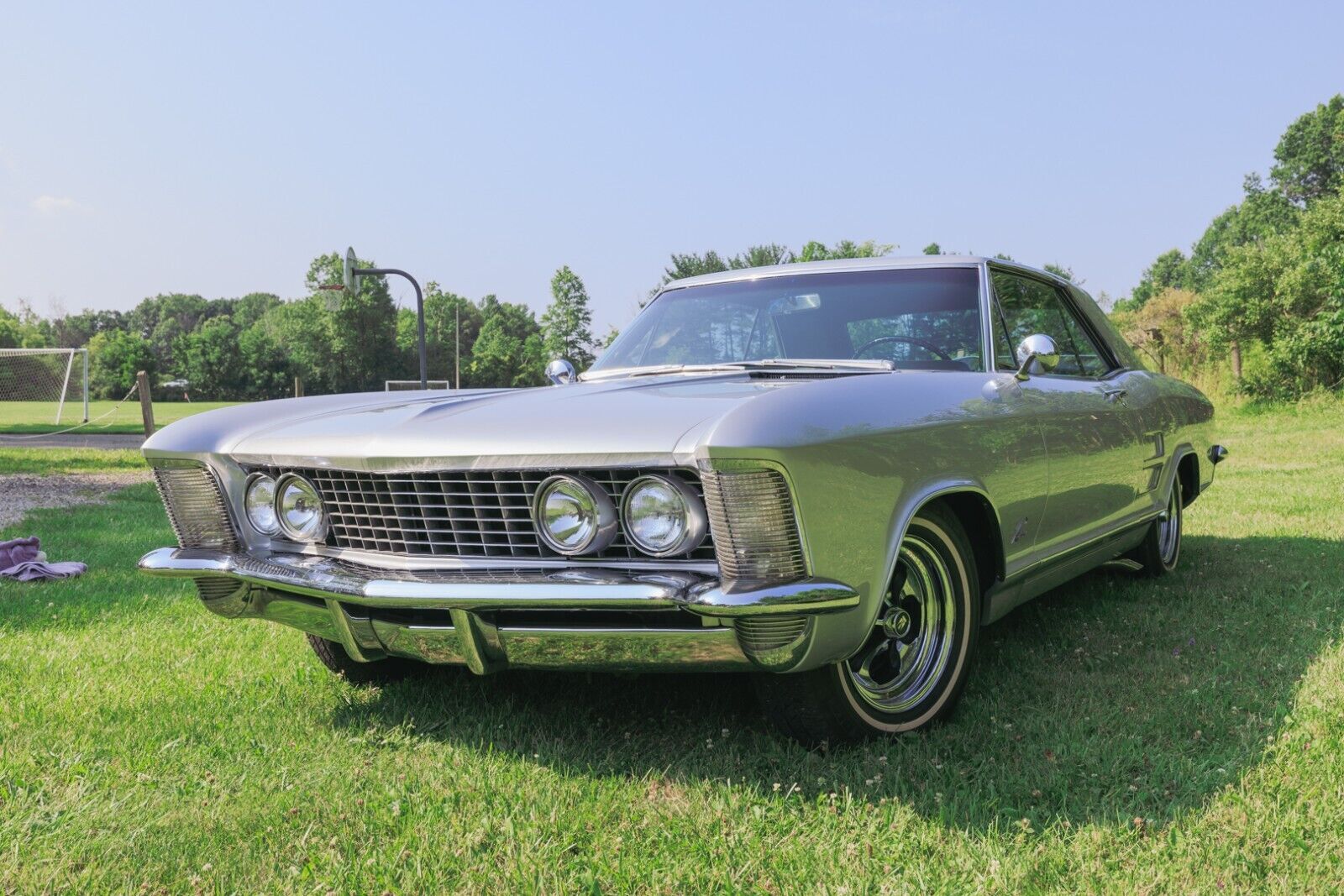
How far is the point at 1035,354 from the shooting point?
3.22 metres

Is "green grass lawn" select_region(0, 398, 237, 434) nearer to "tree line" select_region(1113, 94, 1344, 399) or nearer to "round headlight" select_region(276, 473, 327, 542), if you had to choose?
"round headlight" select_region(276, 473, 327, 542)

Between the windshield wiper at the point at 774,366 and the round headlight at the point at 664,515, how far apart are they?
1.07 metres

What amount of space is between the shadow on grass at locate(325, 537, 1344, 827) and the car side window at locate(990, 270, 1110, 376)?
3.45 ft

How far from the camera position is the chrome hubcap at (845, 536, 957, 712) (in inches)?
107

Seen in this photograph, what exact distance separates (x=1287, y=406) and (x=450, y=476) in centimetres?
2011

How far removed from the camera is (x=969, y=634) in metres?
2.92

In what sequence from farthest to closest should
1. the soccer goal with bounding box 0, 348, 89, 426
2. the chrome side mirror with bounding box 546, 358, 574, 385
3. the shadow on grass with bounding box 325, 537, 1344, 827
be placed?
the soccer goal with bounding box 0, 348, 89, 426 → the chrome side mirror with bounding box 546, 358, 574, 385 → the shadow on grass with bounding box 325, 537, 1344, 827

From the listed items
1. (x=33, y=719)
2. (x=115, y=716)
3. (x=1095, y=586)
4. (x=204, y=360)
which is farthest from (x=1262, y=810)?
(x=204, y=360)

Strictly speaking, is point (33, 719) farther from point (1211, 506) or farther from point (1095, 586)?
point (1211, 506)

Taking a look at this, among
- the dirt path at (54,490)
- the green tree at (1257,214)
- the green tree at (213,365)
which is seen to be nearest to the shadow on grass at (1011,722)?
the dirt path at (54,490)

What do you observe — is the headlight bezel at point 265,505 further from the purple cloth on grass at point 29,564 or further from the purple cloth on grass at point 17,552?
the purple cloth on grass at point 17,552

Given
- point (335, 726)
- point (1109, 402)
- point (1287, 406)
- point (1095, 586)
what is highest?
point (1109, 402)

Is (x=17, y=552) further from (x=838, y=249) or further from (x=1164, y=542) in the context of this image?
(x=838, y=249)

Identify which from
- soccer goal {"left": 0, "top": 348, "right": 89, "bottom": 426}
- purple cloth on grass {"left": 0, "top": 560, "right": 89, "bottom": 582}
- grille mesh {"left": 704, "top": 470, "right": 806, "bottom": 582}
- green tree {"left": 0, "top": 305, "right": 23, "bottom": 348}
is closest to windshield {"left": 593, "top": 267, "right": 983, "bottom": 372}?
grille mesh {"left": 704, "top": 470, "right": 806, "bottom": 582}
